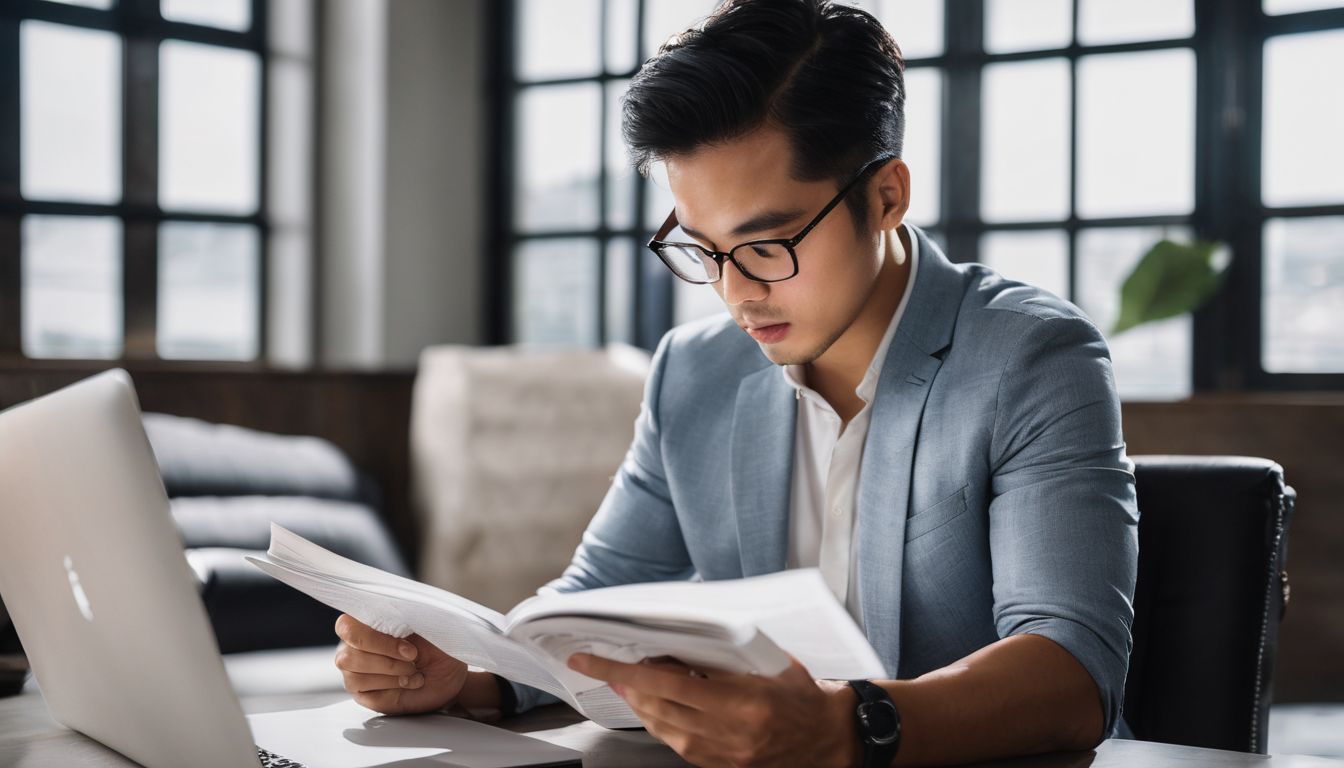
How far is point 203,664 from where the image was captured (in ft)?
2.42

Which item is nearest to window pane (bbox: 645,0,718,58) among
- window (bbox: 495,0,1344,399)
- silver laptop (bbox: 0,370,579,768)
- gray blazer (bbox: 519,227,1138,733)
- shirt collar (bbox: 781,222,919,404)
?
window (bbox: 495,0,1344,399)

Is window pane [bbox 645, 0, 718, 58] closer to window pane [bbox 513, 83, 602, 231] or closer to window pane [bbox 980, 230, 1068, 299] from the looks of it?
window pane [bbox 513, 83, 602, 231]

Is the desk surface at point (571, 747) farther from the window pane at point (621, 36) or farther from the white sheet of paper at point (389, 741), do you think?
the window pane at point (621, 36)

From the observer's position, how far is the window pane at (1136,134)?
139 inches

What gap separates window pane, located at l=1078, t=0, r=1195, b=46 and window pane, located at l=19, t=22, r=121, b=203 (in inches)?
116

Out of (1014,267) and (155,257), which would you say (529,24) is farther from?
(1014,267)

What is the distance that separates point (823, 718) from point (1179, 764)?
269 millimetres

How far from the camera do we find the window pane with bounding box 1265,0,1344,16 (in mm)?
3344

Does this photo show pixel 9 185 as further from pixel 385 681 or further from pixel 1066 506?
pixel 1066 506

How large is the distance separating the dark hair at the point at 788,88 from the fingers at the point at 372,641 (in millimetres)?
616

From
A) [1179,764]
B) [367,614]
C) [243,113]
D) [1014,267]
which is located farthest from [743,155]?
[243,113]

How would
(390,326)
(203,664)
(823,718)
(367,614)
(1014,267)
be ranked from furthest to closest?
(390,326) → (1014,267) → (367,614) → (823,718) → (203,664)

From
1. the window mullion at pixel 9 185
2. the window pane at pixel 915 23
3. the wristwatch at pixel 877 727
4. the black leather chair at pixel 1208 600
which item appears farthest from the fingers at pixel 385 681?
the window pane at pixel 915 23

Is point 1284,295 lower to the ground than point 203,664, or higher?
higher
